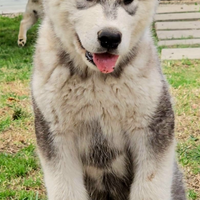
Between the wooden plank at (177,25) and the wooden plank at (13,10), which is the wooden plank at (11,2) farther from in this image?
the wooden plank at (177,25)

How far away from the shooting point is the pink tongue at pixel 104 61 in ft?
9.32

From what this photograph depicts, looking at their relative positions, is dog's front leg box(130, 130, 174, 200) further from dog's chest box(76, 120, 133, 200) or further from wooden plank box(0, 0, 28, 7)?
wooden plank box(0, 0, 28, 7)

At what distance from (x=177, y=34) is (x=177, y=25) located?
2.44ft

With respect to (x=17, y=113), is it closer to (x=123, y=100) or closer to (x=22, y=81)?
(x=22, y=81)

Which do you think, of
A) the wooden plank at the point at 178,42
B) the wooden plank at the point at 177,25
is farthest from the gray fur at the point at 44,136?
the wooden plank at the point at 177,25

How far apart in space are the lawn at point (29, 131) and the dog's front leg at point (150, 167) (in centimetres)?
86

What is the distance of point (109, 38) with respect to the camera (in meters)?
2.67

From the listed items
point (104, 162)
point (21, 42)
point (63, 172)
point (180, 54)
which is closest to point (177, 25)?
point (180, 54)

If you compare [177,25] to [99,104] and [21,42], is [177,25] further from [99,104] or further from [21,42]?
[99,104]

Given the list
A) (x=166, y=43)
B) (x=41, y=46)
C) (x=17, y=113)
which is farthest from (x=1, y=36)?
(x=41, y=46)

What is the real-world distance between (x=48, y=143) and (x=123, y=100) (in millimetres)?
575

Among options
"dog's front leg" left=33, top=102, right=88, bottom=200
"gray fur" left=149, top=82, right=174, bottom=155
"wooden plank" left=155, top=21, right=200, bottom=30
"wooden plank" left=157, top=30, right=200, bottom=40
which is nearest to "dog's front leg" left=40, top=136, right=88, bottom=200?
"dog's front leg" left=33, top=102, right=88, bottom=200

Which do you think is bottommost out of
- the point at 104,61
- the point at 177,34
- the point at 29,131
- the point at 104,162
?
the point at 177,34

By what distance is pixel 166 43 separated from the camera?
9.60 m
